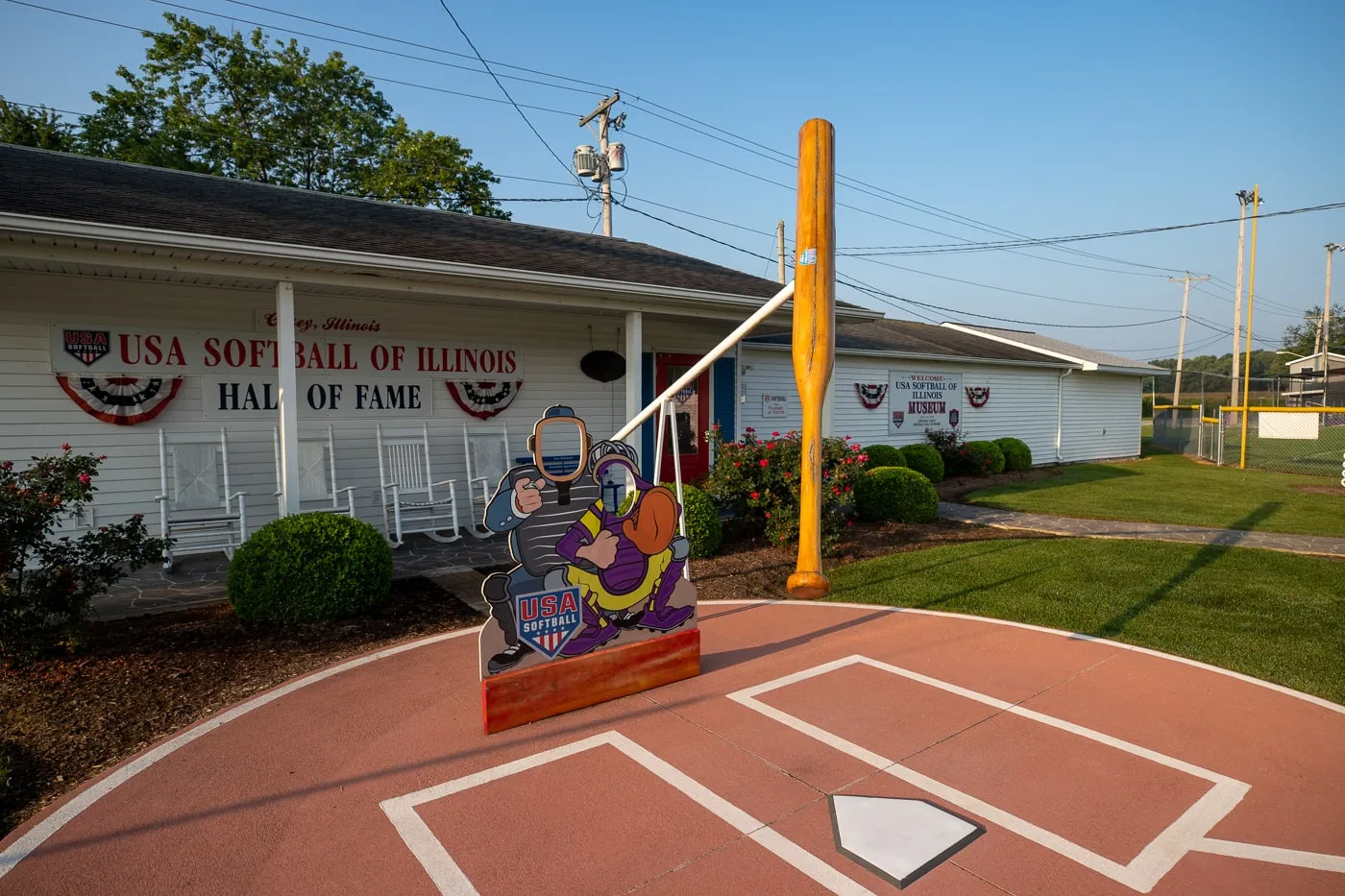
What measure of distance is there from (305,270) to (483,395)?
309 centimetres

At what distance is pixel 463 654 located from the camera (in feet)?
15.9

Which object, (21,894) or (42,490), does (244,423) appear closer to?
(42,490)

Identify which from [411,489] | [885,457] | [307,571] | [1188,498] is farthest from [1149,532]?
[307,571]

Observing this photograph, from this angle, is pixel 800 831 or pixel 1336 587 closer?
pixel 800 831

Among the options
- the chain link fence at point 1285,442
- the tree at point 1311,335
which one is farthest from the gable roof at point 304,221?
the tree at point 1311,335

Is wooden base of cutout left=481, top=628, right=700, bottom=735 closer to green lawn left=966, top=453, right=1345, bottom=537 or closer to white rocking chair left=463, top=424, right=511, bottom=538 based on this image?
white rocking chair left=463, top=424, right=511, bottom=538

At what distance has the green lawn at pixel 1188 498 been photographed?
10195 millimetres

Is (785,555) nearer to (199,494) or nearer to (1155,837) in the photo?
(1155,837)

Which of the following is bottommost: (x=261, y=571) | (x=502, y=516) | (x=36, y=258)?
(x=261, y=571)

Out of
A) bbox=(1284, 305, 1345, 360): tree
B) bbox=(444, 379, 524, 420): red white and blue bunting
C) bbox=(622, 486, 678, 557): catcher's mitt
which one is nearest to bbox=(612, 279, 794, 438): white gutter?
bbox=(622, 486, 678, 557): catcher's mitt

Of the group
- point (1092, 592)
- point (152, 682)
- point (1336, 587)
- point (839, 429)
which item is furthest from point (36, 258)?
point (839, 429)

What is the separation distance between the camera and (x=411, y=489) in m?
8.32

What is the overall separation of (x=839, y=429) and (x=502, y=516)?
37.8ft

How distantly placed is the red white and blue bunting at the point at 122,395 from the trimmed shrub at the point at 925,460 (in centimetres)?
1185
